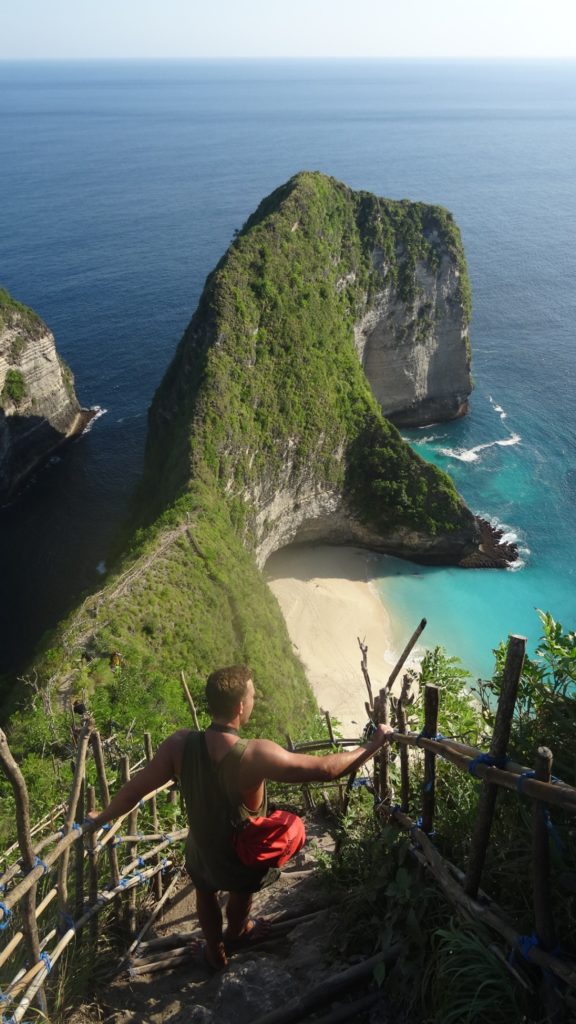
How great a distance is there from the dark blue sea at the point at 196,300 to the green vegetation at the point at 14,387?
612cm

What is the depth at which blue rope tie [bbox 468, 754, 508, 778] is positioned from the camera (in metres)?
5.15

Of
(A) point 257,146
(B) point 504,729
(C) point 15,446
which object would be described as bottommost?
(C) point 15,446

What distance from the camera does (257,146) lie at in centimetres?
16738

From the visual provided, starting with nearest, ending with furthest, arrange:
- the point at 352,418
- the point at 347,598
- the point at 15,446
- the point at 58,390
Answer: the point at 347,598
the point at 352,418
the point at 15,446
the point at 58,390

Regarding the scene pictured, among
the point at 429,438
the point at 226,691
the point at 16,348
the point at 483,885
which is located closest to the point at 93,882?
the point at 226,691

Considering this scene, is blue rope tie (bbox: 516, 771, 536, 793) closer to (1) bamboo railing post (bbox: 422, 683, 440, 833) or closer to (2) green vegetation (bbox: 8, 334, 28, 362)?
(1) bamboo railing post (bbox: 422, 683, 440, 833)

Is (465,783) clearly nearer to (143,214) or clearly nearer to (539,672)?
(539,672)

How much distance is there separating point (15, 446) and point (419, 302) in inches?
1330

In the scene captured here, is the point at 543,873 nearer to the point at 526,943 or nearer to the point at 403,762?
the point at 526,943

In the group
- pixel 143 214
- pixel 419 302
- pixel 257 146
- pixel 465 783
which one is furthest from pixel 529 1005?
pixel 257 146

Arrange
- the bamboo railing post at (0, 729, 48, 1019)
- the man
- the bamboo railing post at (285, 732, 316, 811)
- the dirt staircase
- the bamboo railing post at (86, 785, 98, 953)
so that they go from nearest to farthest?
the man → the bamboo railing post at (0, 729, 48, 1019) → the dirt staircase → the bamboo railing post at (86, 785, 98, 953) → the bamboo railing post at (285, 732, 316, 811)

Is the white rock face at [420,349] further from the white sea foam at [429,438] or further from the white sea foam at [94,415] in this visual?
the white sea foam at [94,415]

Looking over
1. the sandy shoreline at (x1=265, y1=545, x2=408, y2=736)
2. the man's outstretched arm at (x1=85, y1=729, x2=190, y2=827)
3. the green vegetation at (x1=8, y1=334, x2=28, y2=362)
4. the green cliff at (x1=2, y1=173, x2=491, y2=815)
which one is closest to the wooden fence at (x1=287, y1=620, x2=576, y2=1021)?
the man's outstretched arm at (x1=85, y1=729, x2=190, y2=827)

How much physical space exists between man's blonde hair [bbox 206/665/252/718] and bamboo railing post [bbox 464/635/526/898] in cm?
198
